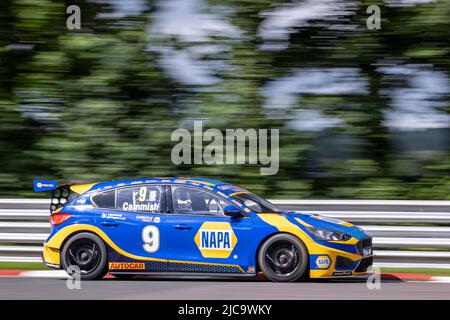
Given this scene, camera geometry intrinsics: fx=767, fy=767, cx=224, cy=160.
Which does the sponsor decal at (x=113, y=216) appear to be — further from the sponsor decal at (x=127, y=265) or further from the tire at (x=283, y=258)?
the tire at (x=283, y=258)

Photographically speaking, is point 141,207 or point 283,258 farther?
point 141,207

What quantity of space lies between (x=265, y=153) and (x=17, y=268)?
4861 millimetres

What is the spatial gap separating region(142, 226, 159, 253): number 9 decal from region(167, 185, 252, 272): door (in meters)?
0.17

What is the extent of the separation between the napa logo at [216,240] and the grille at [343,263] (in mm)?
1256

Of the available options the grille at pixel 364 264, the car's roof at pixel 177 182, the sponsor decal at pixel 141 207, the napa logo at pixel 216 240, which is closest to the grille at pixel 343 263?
the grille at pixel 364 264

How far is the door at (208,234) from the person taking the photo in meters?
9.31

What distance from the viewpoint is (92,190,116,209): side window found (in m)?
9.91

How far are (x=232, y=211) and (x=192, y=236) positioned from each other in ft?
1.91

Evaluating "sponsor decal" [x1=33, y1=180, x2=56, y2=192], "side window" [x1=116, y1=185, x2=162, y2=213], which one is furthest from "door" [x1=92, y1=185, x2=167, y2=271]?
"sponsor decal" [x1=33, y1=180, x2=56, y2=192]

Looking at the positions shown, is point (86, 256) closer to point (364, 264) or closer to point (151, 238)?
point (151, 238)

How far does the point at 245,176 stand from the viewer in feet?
45.1

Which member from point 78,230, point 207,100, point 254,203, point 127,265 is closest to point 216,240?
point 254,203

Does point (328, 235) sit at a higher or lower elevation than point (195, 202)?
lower

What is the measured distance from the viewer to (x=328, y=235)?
364 inches
